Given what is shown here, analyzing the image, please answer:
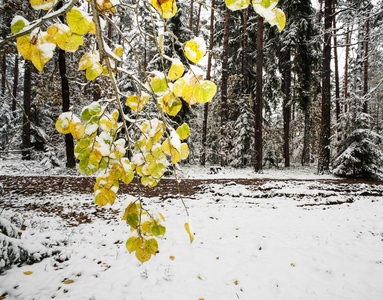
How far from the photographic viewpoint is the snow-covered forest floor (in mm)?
2490

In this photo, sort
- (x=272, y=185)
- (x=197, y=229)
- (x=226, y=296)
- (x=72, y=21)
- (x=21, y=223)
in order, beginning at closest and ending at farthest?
(x=72, y=21), (x=226, y=296), (x=21, y=223), (x=197, y=229), (x=272, y=185)

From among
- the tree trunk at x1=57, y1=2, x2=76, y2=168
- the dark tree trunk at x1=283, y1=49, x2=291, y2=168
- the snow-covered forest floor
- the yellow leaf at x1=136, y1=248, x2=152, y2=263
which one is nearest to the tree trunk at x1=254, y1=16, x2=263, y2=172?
the dark tree trunk at x1=283, y1=49, x2=291, y2=168

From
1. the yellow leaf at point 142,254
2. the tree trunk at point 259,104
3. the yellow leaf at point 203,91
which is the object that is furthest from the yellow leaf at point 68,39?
the tree trunk at point 259,104

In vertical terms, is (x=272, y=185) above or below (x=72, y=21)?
below

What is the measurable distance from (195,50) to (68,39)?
39 cm

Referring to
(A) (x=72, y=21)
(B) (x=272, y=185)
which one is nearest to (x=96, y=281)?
(A) (x=72, y=21)

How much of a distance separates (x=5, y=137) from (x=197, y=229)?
22761mm

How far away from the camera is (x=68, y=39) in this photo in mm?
639

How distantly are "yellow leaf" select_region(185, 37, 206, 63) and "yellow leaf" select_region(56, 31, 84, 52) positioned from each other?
1.06 feet

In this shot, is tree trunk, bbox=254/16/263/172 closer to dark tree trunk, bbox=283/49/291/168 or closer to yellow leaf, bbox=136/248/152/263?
A: dark tree trunk, bbox=283/49/291/168

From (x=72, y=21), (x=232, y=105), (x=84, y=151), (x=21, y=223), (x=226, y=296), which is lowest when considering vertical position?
(x=226, y=296)

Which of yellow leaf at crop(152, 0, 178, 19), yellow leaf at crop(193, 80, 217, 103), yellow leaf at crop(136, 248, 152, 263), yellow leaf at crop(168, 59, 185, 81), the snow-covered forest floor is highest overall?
yellow leaf at crop(152, 0, 178, 19)

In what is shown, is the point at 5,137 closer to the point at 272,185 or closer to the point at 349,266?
the point at 272,185

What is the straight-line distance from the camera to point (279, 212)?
199 inches
